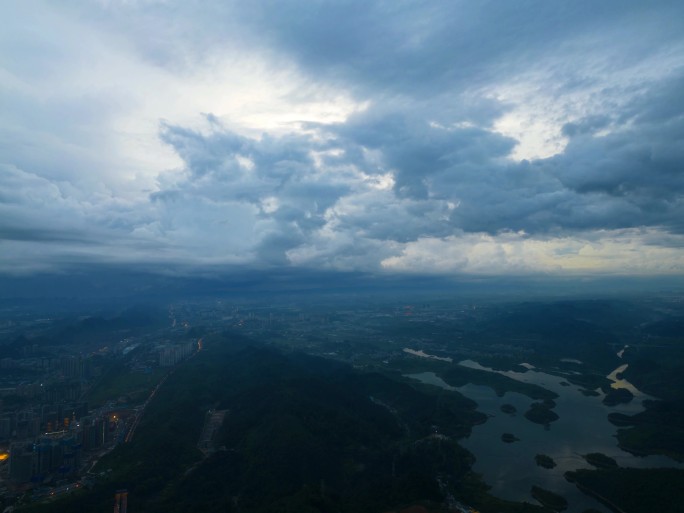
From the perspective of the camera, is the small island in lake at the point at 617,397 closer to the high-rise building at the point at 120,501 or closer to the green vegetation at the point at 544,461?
A: the green vegetation at the point at 544,461

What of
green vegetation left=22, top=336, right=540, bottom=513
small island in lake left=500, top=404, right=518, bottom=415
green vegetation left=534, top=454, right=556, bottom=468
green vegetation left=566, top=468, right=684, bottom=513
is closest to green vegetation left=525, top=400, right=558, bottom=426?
small island in lake left=500, top=404, right=518, bottom=415

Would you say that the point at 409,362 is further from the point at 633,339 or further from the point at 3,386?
the point at 3,386

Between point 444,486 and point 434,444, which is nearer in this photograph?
point 444,486

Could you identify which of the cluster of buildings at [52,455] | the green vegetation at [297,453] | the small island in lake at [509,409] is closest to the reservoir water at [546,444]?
the small island in lake at [509,409]

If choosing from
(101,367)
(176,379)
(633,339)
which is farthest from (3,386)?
(633,339)

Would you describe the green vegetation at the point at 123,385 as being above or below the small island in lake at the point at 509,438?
below

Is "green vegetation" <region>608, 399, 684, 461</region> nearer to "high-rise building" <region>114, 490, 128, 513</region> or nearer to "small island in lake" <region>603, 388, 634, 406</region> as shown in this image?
"small island in lake" <region>603, 388, 634, 406</region>
